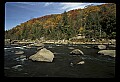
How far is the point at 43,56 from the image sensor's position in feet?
13.1

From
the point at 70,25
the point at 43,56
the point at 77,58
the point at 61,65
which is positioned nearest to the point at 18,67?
the point at 43,56

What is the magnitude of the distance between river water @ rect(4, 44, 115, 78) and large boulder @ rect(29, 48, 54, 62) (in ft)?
0.28

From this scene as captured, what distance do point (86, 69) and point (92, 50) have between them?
2.89 ft

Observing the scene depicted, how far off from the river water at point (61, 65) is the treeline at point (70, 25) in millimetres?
293

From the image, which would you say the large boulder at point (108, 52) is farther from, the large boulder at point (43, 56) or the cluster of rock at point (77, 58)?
the large boulder at point (43, 56)

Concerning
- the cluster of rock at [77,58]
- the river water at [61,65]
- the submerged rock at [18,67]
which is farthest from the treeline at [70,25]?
the submerged rock at [18,67]

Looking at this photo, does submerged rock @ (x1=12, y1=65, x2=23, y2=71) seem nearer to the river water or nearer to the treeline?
the river water

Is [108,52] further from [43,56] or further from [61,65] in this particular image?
[43,56]

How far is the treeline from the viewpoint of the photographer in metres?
3.57

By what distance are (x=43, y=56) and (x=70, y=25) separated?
3.28 ft

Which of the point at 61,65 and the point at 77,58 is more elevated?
the point at 77,58

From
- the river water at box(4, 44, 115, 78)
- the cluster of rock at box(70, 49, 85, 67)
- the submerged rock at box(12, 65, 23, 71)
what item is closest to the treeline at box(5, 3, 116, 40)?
the river water at box(4, 44, 115, 78)

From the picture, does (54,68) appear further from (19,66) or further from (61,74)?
(19,66)

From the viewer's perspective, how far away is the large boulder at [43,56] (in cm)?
384
